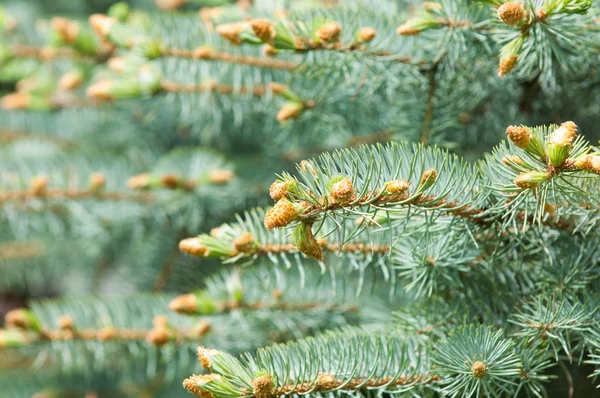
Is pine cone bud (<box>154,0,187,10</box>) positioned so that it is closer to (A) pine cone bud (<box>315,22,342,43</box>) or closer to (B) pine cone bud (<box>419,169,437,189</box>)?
(A) pine cone bud (<box>315,22,342,43</box>)

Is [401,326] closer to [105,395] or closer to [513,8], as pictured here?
[513,8]

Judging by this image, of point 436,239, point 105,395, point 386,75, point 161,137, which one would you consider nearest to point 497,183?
point 436,239

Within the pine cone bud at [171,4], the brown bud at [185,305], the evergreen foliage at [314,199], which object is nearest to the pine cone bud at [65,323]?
the evergreen foliage at [314,199]

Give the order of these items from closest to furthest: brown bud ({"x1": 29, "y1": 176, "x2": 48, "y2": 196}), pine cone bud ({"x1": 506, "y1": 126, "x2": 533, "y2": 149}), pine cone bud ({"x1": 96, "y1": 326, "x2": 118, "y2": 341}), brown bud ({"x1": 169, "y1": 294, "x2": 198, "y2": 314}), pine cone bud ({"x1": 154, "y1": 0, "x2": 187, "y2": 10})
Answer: pine cone bud ({"x1": 506, "y1": 126, "x2": 533, "y2": 149})
brown bud ({"x1": 169, "y1": 294, "x2": 198, "y2": 314})
pine cone bud ({"x1": 96, "y1": 326, "x2": 118, "y2": 341})
brown bud ({"x1": 29, "y1": 176, "x2": 48, "y2": 196})
pine cone bud ({"x1": 154, "y1": 0, "x2": 187, "y2": 10})

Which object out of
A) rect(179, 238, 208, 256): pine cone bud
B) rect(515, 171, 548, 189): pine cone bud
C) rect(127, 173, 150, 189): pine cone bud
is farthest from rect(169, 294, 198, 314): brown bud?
rect(515, 171, 548, 189): pine cone bud

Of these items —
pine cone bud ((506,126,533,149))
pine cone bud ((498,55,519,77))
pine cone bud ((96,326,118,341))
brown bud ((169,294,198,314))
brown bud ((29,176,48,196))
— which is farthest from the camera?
brown bud ((29,176,48,196))
